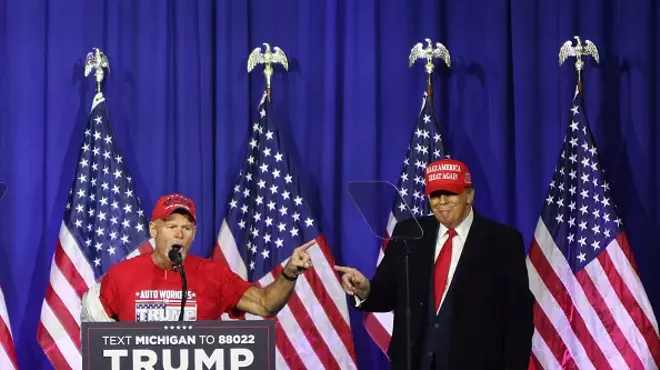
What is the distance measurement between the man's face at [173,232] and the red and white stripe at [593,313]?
1959 millimetres

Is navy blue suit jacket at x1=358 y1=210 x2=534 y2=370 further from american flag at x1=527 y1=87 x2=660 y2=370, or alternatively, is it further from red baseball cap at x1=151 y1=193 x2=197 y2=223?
american flag at x1=527 y1=87 x2=660 y2=370

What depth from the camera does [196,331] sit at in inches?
105

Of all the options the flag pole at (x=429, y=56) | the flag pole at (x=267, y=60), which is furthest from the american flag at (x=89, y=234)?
the flag pole at (x=429, y=56)

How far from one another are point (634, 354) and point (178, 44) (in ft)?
8.74

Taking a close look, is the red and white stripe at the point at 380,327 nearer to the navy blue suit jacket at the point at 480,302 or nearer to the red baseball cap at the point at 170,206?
the navy blue suit jacket at the point at 480,302

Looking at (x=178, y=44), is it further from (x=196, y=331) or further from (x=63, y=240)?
(x=196, y=331)

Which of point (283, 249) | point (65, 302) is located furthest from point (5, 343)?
point (283, 249)

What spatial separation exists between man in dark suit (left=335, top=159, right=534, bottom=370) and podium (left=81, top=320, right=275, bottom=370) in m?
0.81

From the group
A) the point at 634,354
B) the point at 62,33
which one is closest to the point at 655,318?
the point at 634,354

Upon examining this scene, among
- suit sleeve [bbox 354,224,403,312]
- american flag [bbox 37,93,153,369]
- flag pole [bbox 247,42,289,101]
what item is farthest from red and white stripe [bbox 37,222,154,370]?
suit sleeve [bbox 354,224,403,312]

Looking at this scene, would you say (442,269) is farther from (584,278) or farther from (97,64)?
(97,64)

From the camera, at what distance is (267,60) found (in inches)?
187

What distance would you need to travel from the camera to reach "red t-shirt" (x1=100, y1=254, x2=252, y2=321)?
3.31 meters

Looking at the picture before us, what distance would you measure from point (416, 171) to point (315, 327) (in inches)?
35.2
